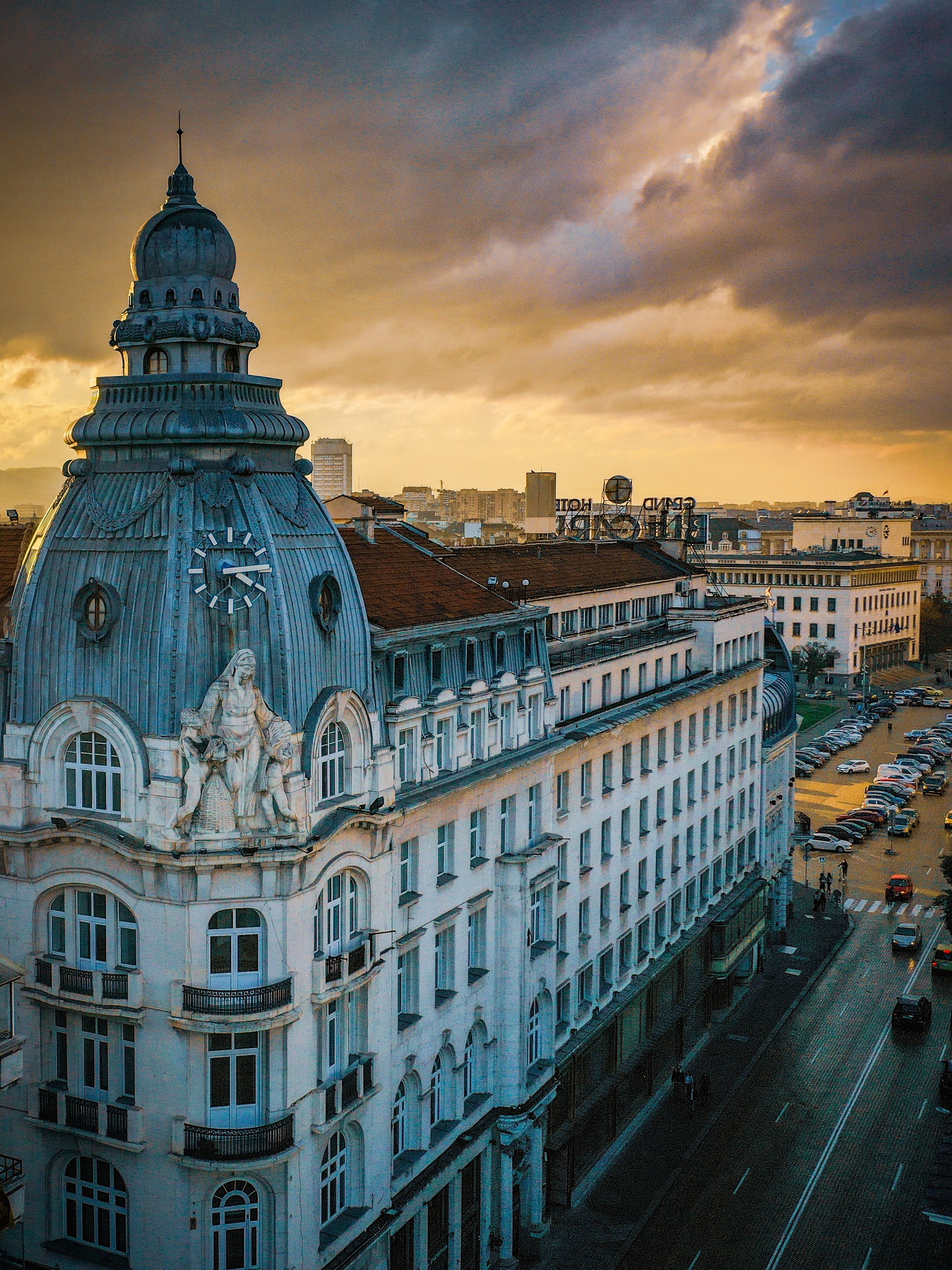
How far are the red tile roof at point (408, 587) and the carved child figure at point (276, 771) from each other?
31.3ft

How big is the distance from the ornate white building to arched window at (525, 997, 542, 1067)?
2.39 metres

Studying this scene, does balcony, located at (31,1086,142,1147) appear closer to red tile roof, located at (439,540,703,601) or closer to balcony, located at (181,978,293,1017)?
balcony, located at (181,978,293,1017)

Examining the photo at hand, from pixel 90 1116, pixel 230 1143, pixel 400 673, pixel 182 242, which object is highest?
pixel 182 242

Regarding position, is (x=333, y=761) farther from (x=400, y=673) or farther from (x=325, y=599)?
(x=400, y=673)

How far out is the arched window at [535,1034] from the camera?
2383 inches

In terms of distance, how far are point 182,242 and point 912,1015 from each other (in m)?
66.4

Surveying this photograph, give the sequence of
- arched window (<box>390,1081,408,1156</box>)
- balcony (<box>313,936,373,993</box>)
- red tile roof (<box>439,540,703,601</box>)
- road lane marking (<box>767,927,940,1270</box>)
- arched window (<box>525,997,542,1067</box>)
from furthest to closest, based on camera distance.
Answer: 1. red tile roof (<box>439,540,703,601</box>)
2. road lane marking (<box>767,927,940,1270</box>)
3. arched window (<box>525,997,542,1067</box>)
4. arched window (<box>390,1081,408,1156</box>)
5. balcony (<box>313,936,373,993</box>)

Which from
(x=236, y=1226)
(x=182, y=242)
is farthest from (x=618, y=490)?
(x=236, y=1226)

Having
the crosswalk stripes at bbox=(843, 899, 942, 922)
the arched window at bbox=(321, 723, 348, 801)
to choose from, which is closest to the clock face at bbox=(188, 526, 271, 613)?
the arched window at bbox=(321, 723, 348, 801)

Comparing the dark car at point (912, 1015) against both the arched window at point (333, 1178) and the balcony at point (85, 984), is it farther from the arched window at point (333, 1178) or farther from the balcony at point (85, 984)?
the balcony at point (85, 984)

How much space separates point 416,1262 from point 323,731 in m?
22.8

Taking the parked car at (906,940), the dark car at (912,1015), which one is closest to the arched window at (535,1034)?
the dark car at (912,1015)

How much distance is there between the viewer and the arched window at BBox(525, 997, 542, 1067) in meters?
60.5

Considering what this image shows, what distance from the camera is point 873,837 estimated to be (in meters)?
134
